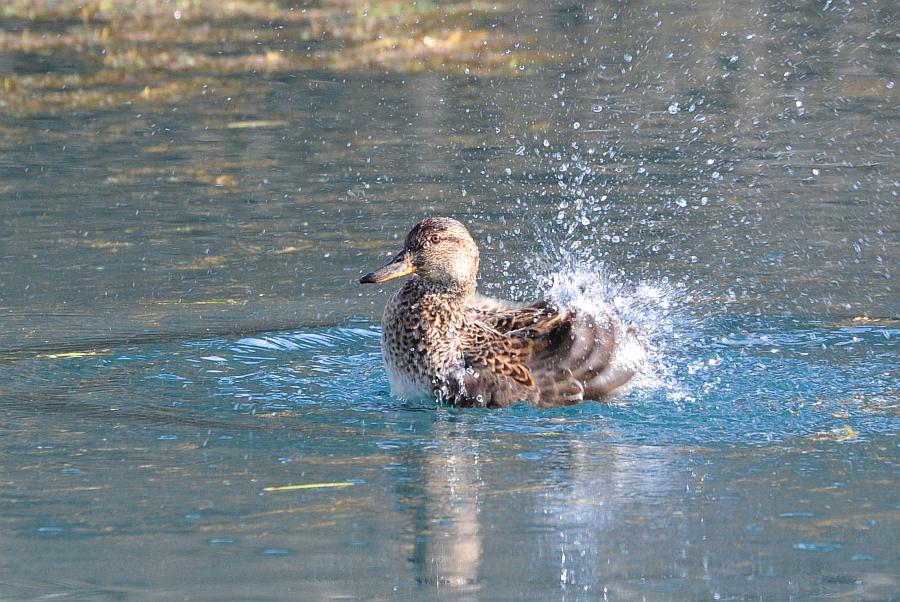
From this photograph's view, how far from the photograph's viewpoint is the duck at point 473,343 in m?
Answer: 7.41

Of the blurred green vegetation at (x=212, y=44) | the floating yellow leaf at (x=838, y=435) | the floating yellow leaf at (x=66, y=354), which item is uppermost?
the blurred green vegetation at (x=212, y=44)

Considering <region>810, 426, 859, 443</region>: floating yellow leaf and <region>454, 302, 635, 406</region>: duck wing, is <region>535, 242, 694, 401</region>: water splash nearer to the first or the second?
<region>454, 302, 635, 406</region>: duck wing

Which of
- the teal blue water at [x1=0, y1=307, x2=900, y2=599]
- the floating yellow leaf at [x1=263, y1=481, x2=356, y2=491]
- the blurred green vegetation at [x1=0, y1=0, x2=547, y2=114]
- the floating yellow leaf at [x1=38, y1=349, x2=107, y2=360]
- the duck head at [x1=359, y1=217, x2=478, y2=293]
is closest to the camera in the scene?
the teal blue water at [x1=0, y1=307, x2=900, y2=599]

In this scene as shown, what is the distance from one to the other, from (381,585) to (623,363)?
268 centimetres

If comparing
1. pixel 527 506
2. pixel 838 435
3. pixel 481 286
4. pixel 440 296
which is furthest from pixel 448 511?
pixel 481 286

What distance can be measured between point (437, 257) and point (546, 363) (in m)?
0.79

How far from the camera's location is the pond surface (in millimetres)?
5598

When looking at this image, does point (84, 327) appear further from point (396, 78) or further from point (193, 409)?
point (396, 78)

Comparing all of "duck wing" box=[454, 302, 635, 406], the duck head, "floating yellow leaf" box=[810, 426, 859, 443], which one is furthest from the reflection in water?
"floating yellow leaf" box=[810, 426, 859, 443]

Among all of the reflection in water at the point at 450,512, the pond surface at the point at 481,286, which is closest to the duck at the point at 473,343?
the pond surface at the point at 481,286

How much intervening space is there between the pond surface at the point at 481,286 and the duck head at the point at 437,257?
0.62m

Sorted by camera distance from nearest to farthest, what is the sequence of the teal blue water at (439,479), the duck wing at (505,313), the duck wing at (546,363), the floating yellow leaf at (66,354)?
the teal blue water at (439,479), the duck wing at (546,363), the duck wing at (505,313), the floating yellow leaf at (66,354)

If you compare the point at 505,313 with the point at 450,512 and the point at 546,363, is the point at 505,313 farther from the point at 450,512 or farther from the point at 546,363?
the point at 450,512

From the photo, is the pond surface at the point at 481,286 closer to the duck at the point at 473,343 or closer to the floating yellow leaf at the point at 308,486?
the floating yellow leaf at the point at 308,486
